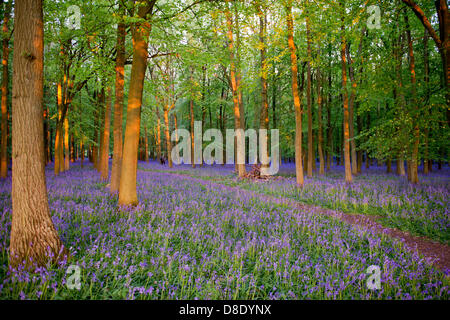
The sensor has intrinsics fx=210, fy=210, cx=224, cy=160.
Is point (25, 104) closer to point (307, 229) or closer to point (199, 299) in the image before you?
point (199, 299)

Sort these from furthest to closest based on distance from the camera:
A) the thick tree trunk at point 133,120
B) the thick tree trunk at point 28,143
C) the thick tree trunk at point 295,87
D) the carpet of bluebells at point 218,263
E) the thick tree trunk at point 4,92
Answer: the thick tree trunk at point 4,92
the thick tree trunk at point 295,87
the thick tree trunk at point 133,120
the thick tree trunk at point 28,143
the carpet of bluebells at point 218,263

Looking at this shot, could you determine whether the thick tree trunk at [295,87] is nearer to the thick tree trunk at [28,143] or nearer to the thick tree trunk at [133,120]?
the thick tree trunk at [133,120]

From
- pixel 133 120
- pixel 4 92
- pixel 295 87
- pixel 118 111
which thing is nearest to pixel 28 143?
pixel 133 120

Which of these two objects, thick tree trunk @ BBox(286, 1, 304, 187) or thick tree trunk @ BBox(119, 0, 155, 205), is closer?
thick tree trunk @ BBox(119, 0, 155, 205)

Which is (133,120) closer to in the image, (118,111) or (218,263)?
(118,111)

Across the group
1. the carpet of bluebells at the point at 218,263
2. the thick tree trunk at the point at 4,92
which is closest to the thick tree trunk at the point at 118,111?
the carpet of bluebells at the point at 218,263

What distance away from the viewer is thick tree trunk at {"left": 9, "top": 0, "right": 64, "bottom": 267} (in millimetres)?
3064

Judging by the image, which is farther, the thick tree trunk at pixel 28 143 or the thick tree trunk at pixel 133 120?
the thick tree trunk at pixel 133 120

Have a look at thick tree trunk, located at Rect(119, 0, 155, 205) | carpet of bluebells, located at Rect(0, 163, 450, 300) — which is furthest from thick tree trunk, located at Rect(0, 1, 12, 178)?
thick tree trunk, located at Rect(119, 0, 155, 205)

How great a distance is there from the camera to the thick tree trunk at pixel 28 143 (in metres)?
3.06

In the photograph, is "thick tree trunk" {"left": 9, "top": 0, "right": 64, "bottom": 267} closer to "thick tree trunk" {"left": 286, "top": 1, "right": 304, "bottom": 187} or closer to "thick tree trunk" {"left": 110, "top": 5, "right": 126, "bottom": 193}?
"thick tree trunk" {"left": 110, "top": 5, "right": 126, "bottom": 193}

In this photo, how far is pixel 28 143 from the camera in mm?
3098

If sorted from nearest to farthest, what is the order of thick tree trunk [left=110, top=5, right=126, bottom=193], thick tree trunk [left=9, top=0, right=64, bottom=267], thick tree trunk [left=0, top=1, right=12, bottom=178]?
thick tree trunk [left=9, top=0, right=64, bottom=267]
thick tree trunk [left=110, top=5, right=126, bottom=193]
thick tree trunk [left=0, top=1, right=12, bottom=178]

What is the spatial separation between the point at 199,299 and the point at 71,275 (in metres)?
1.74
